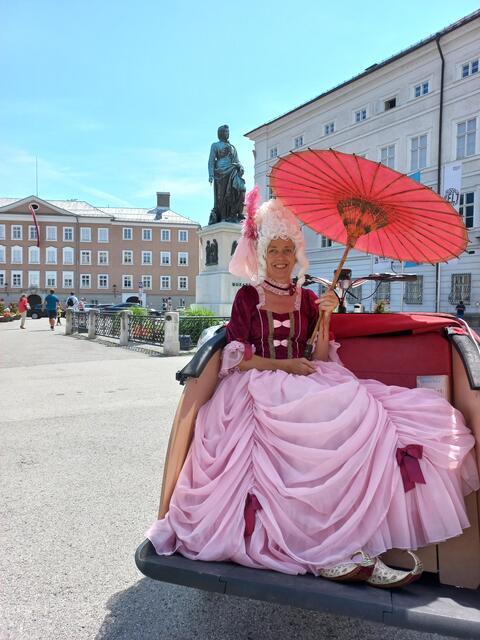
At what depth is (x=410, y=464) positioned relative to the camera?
6.33 ft

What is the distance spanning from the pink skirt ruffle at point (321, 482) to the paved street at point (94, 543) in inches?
17.9

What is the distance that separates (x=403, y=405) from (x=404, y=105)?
99.4ft

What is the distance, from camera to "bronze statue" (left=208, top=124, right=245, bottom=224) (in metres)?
15.8

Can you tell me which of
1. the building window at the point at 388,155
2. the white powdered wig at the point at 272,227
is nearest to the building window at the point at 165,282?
the building window at the point at 388,155

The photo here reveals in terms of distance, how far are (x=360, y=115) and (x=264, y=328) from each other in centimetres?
3228

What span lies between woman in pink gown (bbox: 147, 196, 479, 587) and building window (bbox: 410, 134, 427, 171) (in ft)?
93.4

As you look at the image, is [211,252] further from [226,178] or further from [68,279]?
[68,279]

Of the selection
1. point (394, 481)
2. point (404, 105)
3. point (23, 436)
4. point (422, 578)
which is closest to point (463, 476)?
point (394, 481)

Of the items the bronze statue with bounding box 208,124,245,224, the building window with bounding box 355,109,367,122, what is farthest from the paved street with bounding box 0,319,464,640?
the building window with bounding box 355,109,367,122

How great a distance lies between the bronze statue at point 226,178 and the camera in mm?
15820

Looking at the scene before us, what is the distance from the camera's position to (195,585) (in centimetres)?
174

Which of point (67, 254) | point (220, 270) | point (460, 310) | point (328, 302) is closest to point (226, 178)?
point (220, 270)

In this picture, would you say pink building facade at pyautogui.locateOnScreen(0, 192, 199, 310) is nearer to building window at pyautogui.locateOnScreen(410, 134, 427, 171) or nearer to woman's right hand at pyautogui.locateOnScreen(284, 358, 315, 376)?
building window at pyautogui.locateOnScreen(410, 134, 427, 171)

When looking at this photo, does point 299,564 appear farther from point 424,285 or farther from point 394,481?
point 424,285
